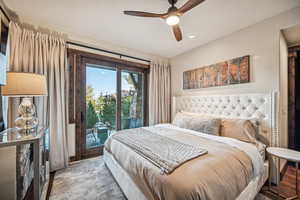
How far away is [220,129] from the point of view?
93.3 inches

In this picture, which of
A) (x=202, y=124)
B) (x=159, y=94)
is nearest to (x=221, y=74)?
(x=202, y=124)

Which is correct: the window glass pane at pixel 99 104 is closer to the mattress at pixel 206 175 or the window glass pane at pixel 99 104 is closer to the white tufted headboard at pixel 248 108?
the mattress at pixel 206 175

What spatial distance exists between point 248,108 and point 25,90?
337 cm

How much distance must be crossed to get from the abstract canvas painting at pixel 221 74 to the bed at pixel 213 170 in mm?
372

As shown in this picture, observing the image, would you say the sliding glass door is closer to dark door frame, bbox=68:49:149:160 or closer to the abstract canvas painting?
dark door frame, bbox=68:49:149:160

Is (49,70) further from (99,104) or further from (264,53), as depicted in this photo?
(264,53)

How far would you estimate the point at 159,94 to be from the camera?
3969 mm

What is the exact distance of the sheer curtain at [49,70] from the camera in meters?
2.10

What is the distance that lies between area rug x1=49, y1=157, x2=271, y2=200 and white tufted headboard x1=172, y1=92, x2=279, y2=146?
95 centimetres

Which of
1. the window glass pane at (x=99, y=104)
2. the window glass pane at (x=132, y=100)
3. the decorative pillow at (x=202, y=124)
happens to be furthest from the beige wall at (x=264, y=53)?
the window glass pane at (x=99, y=104)

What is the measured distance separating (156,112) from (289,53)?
3.18 metres

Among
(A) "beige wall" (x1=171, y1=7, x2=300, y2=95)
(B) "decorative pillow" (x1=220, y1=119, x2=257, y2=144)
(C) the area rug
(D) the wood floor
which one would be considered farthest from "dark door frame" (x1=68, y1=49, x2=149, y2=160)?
(D) the wood floor

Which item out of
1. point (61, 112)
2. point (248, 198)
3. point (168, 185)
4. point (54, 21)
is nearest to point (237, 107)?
point (248, 198)

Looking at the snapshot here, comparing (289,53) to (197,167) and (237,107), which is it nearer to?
(237,107)
